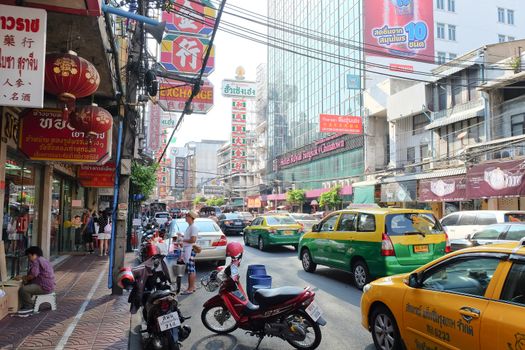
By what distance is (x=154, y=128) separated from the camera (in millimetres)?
36219

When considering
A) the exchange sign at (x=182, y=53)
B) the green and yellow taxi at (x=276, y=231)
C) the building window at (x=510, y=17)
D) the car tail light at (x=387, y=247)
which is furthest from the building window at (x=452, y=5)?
the car tail light at (x=387, y=247)

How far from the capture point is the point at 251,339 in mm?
5883

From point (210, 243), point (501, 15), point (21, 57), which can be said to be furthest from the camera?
point (501, 15)

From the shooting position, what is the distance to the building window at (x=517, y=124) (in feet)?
65.7

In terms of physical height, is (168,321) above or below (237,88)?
below

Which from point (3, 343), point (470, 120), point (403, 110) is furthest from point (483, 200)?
point (3, 343)

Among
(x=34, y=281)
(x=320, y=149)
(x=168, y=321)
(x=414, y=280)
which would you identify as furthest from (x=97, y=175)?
(x=320, y=149)

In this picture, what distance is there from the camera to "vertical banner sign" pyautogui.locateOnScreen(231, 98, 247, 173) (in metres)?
67.6

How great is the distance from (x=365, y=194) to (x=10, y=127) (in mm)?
26423

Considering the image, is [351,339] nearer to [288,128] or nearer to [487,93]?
[487,93]

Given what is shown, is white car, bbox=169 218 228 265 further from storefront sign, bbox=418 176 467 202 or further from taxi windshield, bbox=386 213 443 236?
storefront sign, bbox=418 176 467 202

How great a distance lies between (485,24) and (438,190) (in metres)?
29.7

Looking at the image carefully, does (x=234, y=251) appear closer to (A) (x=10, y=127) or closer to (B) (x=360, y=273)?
(B) (x=360, y=273)

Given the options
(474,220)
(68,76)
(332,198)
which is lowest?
(474,220)
